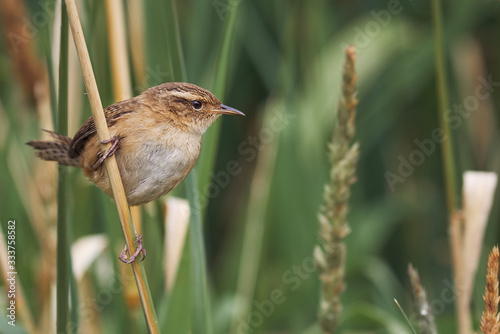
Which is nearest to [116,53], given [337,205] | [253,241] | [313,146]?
[337,205]

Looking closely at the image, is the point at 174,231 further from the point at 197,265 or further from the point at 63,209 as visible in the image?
the point at 63,209

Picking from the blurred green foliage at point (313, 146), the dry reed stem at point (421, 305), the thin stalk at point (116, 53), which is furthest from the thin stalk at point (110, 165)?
the blurred green foliage at point (313, 146)

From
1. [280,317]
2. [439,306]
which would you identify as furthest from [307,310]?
[439,306]

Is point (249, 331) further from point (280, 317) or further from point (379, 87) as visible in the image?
point (379, 87)

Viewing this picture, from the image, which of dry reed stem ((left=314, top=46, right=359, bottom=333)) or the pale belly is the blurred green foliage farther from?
the pale belly

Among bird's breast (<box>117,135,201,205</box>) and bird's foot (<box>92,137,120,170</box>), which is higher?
bird's foot (<box>92,137,120,170</box>)

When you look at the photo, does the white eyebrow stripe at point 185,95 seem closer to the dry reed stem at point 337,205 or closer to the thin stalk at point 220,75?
the thin stalk at point 220,75

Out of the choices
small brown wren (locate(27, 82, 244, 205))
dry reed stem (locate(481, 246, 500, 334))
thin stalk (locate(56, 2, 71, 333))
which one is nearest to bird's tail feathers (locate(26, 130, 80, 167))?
small brown wren (locate(27, 82, 244, 205))
